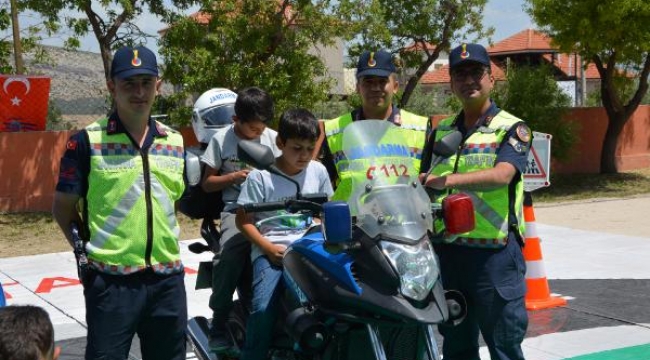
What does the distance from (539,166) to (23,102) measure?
29.1 ft

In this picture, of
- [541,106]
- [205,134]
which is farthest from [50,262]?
[541,106]

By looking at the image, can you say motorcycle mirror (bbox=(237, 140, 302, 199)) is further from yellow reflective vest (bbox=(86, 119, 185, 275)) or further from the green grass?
the green grass

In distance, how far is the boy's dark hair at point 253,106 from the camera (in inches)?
192

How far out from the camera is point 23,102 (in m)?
13.4

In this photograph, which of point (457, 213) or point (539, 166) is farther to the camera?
point (539, 166)

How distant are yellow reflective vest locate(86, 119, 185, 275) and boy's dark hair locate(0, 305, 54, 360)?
110cm

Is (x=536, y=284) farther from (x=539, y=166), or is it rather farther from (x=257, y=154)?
(x=257, y=154)

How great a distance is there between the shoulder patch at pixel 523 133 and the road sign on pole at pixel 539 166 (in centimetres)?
308

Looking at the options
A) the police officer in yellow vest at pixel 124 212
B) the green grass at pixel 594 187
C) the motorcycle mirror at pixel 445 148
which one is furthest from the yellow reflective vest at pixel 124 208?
the green grass at pixel 594 187

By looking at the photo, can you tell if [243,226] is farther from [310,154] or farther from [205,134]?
[205,134]

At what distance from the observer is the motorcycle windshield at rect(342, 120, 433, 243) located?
3244mm

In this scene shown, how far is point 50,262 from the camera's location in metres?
9.86

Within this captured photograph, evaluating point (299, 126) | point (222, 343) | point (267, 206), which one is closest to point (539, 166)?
point (222, 343)

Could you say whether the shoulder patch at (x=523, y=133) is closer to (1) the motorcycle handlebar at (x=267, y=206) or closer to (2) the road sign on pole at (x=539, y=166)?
(1) the motorcycle handlebar at (x=267, y=206)
